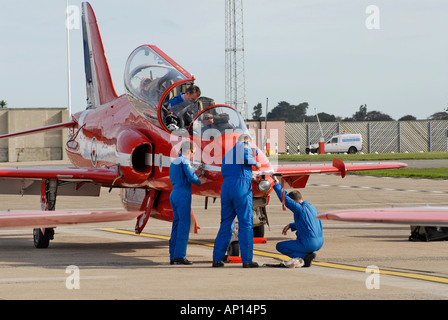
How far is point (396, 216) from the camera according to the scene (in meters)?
6.80

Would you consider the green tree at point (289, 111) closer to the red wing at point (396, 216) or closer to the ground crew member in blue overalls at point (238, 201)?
the ground crew member in blue overalls at point (238, 201)

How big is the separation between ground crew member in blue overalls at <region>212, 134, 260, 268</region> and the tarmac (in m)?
0.29

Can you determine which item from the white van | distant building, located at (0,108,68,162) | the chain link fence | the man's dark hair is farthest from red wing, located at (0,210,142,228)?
distant building, located at (0,108,68,162)

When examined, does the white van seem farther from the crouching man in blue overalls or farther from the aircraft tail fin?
the crouching man in blue overalls

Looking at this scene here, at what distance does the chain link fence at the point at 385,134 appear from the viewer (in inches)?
3196

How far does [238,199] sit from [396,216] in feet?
17.2

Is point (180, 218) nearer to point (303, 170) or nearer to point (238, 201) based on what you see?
point (238, 201)

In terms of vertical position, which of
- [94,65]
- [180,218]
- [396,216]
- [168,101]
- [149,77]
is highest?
[94,65]

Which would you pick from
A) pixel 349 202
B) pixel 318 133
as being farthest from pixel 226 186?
pixel 318 133

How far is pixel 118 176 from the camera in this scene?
14.9 metres

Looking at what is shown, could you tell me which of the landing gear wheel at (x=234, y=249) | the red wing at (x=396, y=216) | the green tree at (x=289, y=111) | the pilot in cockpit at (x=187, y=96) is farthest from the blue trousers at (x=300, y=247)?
the green tree at (x=289, y=111)

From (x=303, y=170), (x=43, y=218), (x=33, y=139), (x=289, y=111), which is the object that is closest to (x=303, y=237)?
(x=303, y=170)

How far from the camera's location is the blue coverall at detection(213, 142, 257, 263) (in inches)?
466

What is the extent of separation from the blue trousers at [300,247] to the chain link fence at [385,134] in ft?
222
